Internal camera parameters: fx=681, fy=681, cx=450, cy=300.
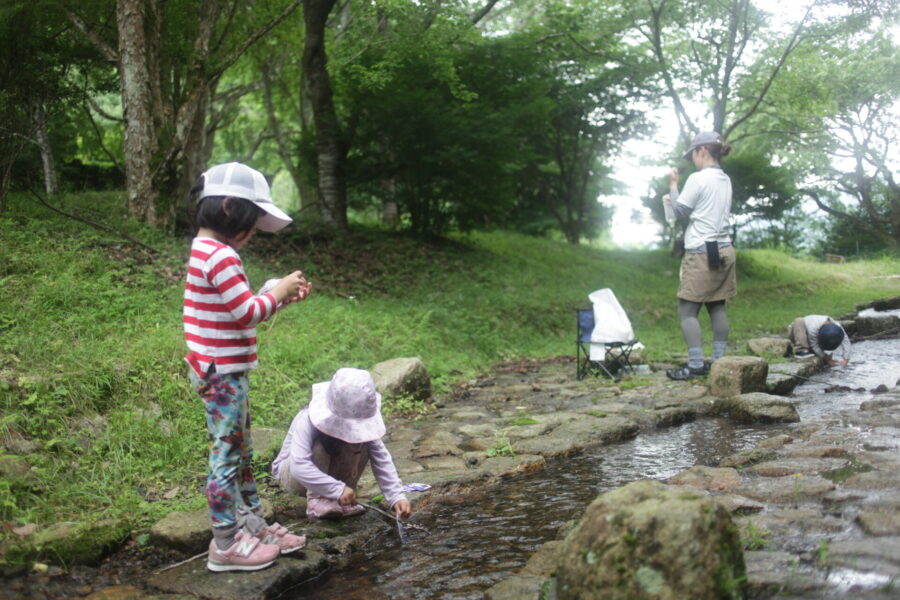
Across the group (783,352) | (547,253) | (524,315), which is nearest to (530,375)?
(783,352)

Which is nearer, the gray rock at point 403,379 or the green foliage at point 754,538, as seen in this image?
the green foliage at point 754,538

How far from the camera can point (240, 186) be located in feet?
8.99

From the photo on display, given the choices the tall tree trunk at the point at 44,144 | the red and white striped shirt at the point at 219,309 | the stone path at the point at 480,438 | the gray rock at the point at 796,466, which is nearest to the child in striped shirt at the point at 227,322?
the red and white striped shirt at the point at 219,309

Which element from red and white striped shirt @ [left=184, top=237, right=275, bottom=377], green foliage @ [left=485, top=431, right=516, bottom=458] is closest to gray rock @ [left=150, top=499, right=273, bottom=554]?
red and white striped shirt @ [left=184, top=237, right=275, bottom=377]

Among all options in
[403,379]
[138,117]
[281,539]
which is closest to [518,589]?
[281,539]

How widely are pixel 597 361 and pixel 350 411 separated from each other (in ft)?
15.8

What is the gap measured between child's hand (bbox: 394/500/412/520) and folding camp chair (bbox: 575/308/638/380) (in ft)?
14.5

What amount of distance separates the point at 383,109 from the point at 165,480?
9886 millimetres

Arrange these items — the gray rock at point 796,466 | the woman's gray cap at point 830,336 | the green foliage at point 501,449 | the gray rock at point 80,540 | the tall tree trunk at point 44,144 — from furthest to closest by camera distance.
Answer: the tall tree trunk at point 44,144, the woman's gray cap at point 830,336, the green foliage at point 501,449, the gray rock at point 796,466, the gray rock at point 80,540

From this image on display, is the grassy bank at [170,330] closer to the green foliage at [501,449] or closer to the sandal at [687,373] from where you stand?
the green foliage at [501,449]

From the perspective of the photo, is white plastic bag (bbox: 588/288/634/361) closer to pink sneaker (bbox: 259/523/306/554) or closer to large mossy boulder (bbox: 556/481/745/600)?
pink sneaker (bbox: 259/523/306/554)

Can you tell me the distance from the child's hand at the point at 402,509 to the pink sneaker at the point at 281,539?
1.46ft

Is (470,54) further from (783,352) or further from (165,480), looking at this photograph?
(165,480)

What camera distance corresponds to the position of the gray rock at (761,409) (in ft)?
→ 16.7
